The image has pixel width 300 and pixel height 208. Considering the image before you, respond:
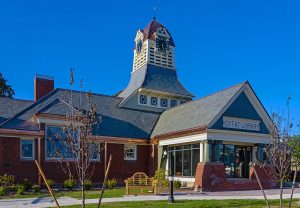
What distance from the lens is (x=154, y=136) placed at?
25.6 m

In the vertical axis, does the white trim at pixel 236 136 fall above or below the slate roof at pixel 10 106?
below

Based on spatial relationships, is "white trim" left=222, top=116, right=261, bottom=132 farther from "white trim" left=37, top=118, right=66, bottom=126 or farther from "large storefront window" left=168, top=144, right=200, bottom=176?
"white trim" left=37, top=118, right=66, bottom=126

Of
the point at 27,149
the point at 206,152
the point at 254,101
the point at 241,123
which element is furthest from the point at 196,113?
the point at 27,149

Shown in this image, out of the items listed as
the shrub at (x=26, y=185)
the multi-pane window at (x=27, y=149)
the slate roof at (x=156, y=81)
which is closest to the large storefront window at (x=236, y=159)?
the slate roof at (x=156, y=81)

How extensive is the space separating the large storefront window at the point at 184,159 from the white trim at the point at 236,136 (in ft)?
5.02

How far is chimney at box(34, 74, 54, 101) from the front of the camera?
28.2 m

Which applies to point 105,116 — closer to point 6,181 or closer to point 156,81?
point 156,81

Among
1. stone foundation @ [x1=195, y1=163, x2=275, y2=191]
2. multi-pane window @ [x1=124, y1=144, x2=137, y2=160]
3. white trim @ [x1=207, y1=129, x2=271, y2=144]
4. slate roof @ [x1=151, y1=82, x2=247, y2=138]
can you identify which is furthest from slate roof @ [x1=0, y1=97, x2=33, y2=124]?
white trim @ [x1=207, y1=129, x2=271, y2=144]

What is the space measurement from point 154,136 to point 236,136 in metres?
6.22

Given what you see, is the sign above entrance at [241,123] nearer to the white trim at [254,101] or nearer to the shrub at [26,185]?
the white trim at [254,101]

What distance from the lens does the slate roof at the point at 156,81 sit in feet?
102

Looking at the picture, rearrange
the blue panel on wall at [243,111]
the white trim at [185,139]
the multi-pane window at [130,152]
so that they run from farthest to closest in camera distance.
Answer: the multi-pane window at [130,152] → the blue panel on wall at [243,111] → the white trim at [185,139]

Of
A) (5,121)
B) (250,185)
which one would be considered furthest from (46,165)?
(250,185)

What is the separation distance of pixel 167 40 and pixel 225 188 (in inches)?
730
